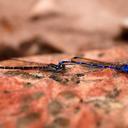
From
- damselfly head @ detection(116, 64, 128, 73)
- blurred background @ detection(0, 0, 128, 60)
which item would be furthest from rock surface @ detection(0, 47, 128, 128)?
blurred background @ detection(0, 0, 128, 60)

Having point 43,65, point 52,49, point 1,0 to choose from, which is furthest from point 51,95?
point 1,0

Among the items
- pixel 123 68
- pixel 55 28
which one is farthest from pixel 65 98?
pixel 55 28

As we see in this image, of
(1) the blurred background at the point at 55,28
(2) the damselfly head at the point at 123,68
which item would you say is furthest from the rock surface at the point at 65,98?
(1) the blurred background at the point at 55,28

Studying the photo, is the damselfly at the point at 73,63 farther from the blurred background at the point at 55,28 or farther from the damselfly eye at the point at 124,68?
the blurred background at the point at 55,28

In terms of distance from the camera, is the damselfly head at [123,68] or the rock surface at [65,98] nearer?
the rock surface at [65,98]

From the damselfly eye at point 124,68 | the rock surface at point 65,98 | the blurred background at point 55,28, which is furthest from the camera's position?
the blurred background at point 55,28

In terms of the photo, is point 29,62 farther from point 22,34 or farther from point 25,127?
point 22,34

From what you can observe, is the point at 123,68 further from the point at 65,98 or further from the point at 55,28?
the point at 55,28

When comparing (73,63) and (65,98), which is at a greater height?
(73,63)

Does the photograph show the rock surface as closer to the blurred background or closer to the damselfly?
the damselfly
